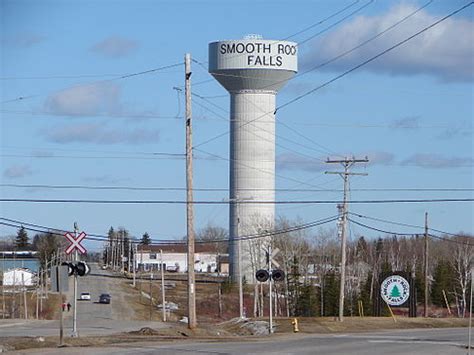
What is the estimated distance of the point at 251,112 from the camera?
12875cm

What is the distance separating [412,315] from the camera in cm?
6869

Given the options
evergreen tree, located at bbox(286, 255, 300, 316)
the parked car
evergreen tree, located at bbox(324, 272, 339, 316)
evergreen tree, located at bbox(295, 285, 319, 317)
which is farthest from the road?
evergreen tree, located at bbox(324, 272, 339, 316)

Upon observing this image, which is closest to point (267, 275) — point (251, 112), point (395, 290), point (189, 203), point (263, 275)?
point (263, 275)

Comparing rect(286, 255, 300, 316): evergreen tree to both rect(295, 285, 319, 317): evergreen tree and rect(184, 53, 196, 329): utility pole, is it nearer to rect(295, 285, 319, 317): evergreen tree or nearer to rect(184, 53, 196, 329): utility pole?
rect(295, 285, 319, 317): evergreen tree

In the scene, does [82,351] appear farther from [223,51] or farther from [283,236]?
[223,51]

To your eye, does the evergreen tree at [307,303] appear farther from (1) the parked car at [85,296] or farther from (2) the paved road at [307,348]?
(2) the paved road at [307,348]

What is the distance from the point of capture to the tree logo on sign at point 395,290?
67.2 m

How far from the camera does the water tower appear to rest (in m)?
127

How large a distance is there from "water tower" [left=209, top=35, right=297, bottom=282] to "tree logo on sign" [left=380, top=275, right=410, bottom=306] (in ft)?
184

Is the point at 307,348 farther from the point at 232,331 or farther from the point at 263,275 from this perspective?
the point at 232,331

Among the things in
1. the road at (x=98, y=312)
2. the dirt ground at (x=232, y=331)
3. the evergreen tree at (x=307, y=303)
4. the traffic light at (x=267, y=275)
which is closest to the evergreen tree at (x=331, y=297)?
the evergreen tree at (x=307, y=303)

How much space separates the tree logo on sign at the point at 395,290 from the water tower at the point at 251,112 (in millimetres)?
56100

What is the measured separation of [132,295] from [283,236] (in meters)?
33.6

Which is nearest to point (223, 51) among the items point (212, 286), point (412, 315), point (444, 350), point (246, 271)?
point (246, 271)
